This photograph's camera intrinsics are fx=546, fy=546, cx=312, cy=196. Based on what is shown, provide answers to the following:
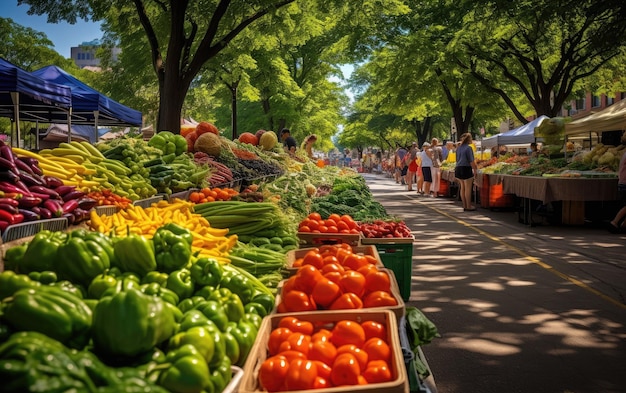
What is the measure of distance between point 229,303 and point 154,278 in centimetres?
42

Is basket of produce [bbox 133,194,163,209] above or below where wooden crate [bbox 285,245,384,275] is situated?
above

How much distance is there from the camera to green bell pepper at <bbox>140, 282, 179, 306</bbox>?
2.67 m

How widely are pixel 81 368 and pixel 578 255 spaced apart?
9.45 m

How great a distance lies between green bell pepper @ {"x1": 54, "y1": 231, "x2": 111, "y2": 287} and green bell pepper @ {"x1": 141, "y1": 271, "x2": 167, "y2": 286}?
22cm

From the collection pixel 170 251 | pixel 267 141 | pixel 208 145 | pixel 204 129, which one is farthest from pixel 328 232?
pixel 267 141

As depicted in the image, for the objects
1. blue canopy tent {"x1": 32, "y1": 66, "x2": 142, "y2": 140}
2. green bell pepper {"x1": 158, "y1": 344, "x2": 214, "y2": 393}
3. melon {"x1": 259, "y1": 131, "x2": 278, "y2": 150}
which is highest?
blue canopy tent {"x1": 32, "y1": 66, "x2": 142, "y2": 140}

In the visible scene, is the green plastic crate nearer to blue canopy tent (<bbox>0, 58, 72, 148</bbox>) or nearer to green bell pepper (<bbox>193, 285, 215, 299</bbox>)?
green bell pepper (<bbox>193, 285, 215, 299</bbox>)

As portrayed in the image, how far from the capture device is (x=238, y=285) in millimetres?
3283

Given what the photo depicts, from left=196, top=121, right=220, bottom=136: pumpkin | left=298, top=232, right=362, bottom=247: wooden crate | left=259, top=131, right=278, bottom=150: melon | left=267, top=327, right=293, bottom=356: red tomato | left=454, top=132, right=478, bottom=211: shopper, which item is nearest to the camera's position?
left=267, top=327, right=293, bottom=356: red tomato

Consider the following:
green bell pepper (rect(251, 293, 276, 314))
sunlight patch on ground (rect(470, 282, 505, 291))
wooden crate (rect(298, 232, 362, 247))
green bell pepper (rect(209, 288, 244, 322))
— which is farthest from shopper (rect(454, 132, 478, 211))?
green bell pepper (rect(209, 288, 244, 322))

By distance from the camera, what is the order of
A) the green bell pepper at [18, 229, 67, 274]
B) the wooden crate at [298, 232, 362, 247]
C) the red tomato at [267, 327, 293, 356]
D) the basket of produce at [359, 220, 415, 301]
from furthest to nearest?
the basket of produce at [359, 220, 415, 301], the wooden crate at [298, 232, 362, 247], the red tomato at [267, 327, 293, 356], the green bell pepper at [18, 229, 67, 274]

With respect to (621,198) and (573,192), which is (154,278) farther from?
(573,192)

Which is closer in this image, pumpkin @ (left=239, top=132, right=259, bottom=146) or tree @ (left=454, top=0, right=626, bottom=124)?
pumpkin @ (left=239, top=132, right=259, bottom=146)

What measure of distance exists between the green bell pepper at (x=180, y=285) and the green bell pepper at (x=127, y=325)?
699mm
